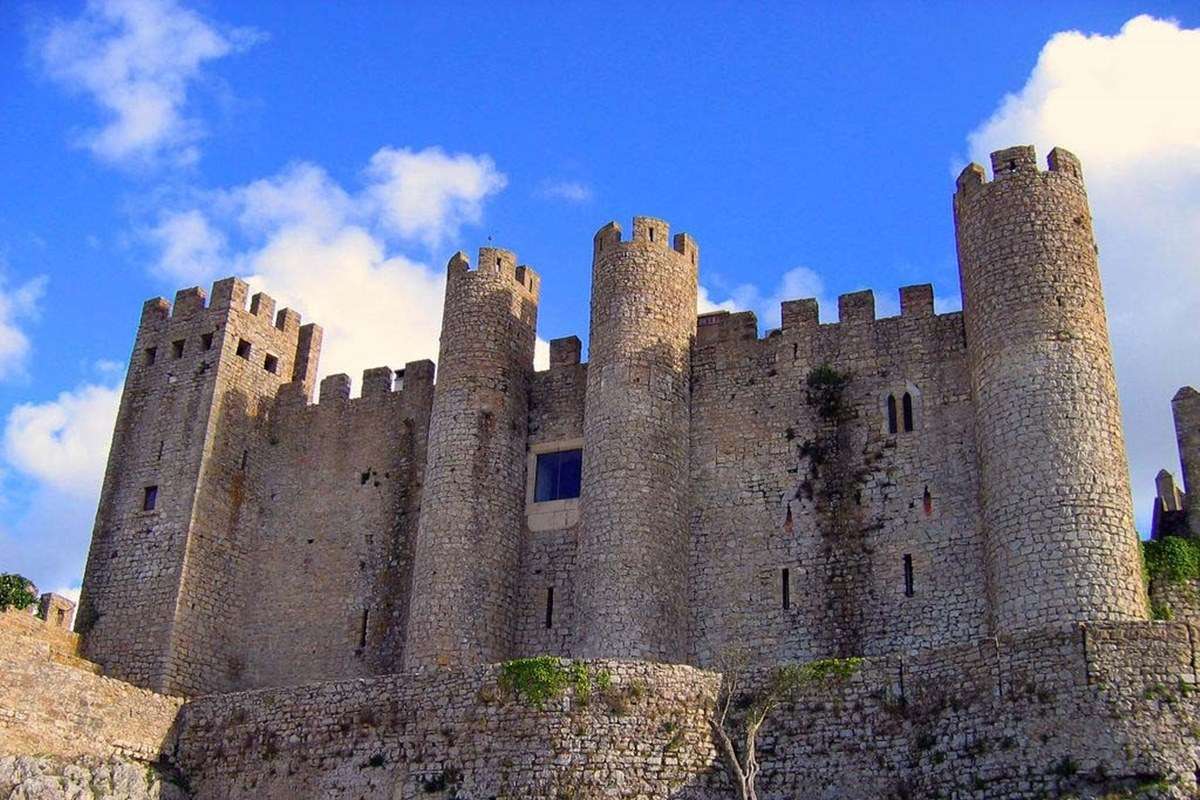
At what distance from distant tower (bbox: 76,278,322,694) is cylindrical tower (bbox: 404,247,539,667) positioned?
5.98 metres

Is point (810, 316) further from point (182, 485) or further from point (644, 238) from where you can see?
point (182, 485)

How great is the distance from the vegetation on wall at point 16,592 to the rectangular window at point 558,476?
494 inches

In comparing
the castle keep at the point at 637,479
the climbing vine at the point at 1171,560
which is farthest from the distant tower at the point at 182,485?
the climbing vine at the point at 1171,560

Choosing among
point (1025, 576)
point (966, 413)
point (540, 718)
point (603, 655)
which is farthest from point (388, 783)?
point (966, 413)

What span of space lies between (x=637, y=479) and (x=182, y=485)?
12.0 metres

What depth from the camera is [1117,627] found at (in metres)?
22.3

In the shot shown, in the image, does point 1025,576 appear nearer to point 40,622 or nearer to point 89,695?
point 89,695

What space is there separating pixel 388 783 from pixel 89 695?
6713mm

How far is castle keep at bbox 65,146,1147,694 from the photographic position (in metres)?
28.5

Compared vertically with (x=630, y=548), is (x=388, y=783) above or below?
below

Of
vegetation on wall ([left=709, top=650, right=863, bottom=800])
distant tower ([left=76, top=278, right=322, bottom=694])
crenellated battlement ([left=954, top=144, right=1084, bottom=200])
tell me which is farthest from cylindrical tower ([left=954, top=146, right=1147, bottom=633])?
distant tower ([left=76, top=278, right=322, bottom=694])

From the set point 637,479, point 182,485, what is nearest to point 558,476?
point 637,479

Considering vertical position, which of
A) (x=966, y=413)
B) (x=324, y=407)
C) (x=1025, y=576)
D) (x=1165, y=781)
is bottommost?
(x=1165, y=781)

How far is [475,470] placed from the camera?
3334 centimetres
